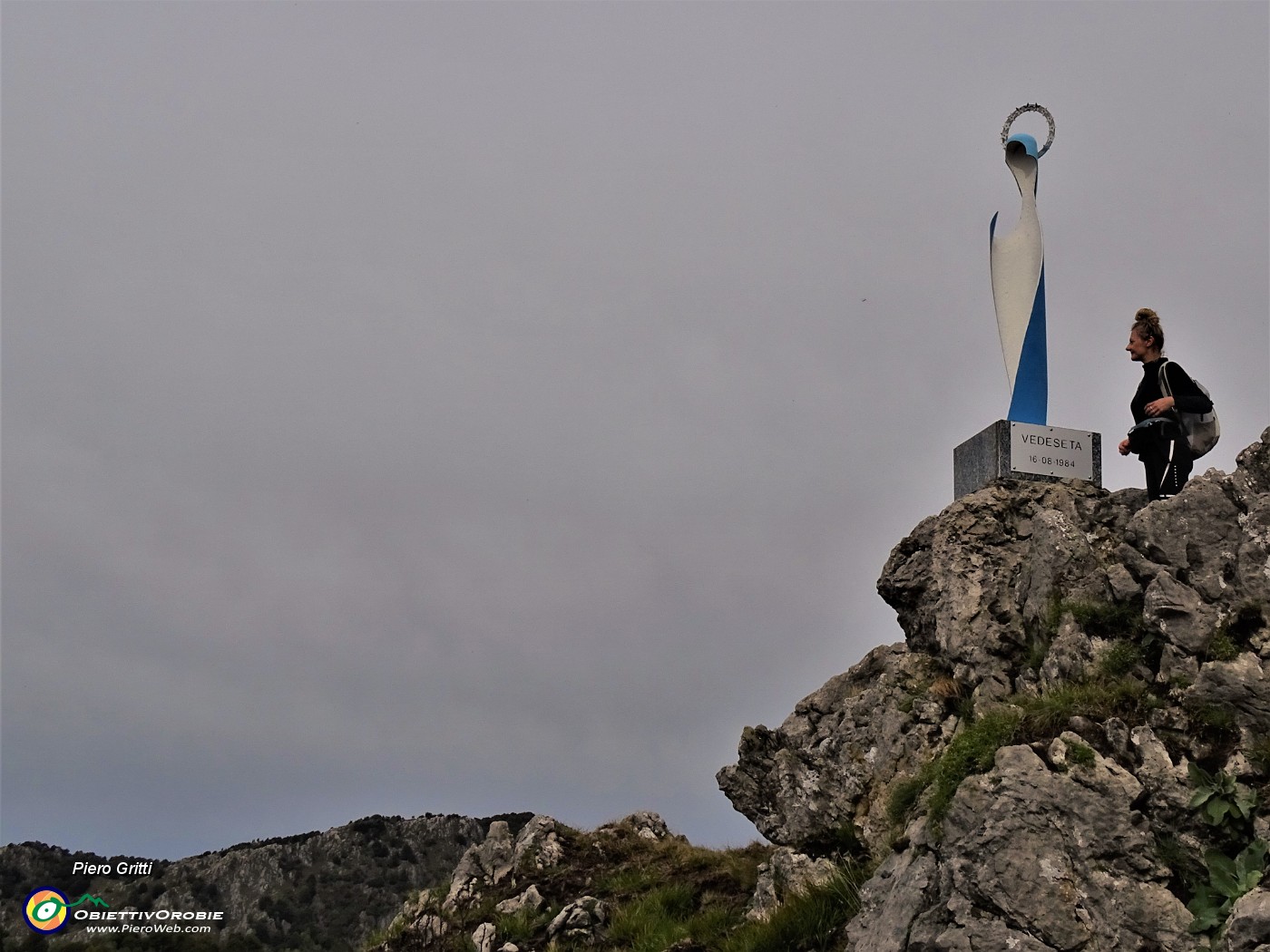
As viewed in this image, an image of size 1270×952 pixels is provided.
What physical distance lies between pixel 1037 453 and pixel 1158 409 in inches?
146


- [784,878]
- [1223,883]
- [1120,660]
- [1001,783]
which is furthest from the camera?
[784,878]

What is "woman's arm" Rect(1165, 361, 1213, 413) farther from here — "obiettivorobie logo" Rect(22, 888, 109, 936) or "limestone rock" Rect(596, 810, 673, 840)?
"obiettivorobie logo" Rect(22, 888, 109, 936)

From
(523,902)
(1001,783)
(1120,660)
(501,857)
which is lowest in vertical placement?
(523,902)

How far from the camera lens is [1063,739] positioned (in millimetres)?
9195

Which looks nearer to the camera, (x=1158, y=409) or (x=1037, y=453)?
(x=1158, y=409)

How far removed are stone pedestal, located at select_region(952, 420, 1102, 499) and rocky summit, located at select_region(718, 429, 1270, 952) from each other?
121 centimetres

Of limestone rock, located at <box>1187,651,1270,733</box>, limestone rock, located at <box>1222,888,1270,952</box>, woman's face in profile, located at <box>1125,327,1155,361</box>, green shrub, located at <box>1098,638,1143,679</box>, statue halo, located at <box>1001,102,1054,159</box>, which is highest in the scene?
statue halo, located at <box>1001,102,1054,159</box>

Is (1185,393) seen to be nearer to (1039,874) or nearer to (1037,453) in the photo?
(1037,453)

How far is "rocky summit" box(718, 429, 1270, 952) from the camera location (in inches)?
323

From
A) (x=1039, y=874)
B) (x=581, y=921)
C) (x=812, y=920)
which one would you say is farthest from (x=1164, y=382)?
(x=581, y=921)

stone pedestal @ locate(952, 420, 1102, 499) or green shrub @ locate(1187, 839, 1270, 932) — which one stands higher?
stone pedestal @ locate(952, 420, 1102, 499)

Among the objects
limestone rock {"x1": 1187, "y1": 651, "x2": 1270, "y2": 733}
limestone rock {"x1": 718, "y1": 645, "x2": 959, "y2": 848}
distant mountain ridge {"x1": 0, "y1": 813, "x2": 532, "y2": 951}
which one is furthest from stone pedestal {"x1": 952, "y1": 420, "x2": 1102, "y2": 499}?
distant mountain ridge {"x1": 0, "y1": 813, "x2": 532, "y2": 951}

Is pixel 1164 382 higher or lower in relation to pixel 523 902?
higher

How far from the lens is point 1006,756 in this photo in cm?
915
